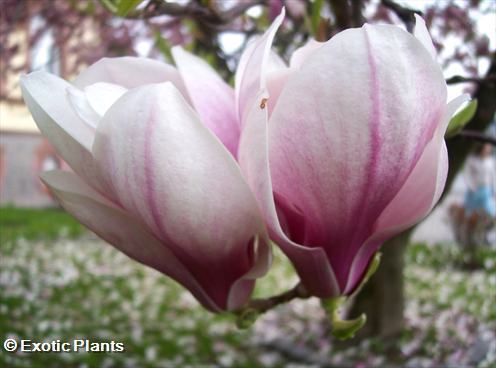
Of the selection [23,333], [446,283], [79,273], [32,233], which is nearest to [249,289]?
[23,333]

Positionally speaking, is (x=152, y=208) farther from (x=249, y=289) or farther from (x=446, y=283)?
(x=446, y=283)

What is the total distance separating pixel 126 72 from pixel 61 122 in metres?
0.07

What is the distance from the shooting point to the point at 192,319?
9.78ft

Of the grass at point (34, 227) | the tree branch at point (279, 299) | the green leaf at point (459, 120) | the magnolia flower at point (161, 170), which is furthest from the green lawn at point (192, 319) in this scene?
the magnolia flower at point (161, 170)

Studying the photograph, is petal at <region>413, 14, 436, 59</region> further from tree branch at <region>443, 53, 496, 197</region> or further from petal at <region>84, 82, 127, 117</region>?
tree branch at <region>443, 53, 496, 197</region>

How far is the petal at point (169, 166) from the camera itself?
27 cm

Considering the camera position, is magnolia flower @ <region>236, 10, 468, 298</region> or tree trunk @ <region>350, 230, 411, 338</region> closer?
magnolia flower @ <region>236, 10, 468, 298</region>

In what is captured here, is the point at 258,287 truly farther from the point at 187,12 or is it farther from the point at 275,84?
the point at 275,84

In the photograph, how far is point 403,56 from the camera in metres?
0.26

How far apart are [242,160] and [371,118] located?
63 millimetres

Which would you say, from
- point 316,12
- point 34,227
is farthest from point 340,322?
point 34,227

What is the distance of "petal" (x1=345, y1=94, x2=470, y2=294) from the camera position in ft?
0.89

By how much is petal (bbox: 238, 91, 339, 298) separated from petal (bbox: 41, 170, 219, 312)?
0.20ft

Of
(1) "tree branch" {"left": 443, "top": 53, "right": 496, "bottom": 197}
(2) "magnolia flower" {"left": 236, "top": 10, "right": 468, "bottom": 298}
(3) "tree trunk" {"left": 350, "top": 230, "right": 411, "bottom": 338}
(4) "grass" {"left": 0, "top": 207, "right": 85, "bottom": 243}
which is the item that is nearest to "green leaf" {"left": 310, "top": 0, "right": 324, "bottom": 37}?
(2) "magnolia flower" {"left": 236, "top": 10, "right": 468, "bottom": 298}
